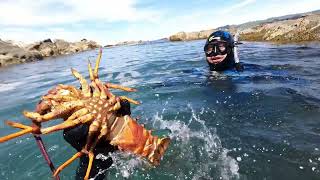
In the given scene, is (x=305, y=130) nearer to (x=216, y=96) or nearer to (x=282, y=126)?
(x=282, y=126)

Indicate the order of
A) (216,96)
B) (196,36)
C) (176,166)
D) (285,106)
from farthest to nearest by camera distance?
(196,36), (216,96), (285,106), (176,166)

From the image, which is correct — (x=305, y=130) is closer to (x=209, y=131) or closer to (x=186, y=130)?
(x=209, y=131)

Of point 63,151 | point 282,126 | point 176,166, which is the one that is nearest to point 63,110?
point 176,166

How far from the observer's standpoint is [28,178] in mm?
5176

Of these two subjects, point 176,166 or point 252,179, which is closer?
point 252,179

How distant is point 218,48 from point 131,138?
7.06 metres

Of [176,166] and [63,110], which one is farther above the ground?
[63,110]

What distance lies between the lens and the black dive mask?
10125mm

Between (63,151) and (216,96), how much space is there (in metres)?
4.01

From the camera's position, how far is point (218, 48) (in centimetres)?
1011

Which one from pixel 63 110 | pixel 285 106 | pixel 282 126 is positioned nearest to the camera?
pixel 63 110

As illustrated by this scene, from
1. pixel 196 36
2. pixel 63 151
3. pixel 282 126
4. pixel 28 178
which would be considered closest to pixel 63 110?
pixel 28 178

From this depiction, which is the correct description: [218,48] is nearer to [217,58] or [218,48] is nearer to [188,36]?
[217,58]

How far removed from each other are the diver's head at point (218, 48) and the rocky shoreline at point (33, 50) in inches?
1050
